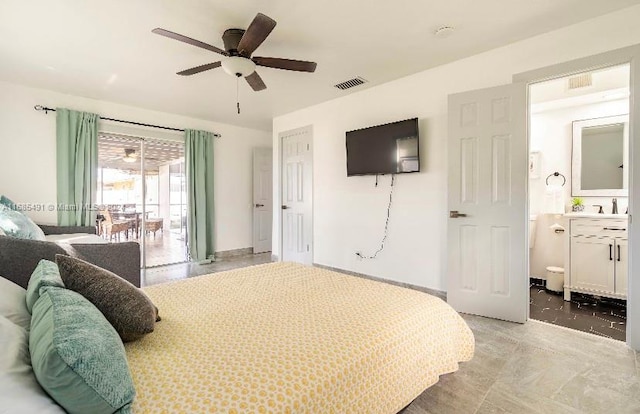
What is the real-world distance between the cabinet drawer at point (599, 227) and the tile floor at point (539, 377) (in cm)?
→ 130

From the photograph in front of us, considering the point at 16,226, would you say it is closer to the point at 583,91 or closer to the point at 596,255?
the point at 596,255

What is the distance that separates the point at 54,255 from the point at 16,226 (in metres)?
1.12

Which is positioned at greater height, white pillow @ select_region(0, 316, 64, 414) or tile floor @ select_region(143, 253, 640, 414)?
white pillow @ select_region(0, 316, 64, 414)

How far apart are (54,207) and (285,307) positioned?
4.10 metres

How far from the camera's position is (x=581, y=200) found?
12.3ft

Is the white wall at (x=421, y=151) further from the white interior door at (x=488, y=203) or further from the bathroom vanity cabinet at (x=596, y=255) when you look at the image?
the bathroom vanity cabinet at (x=596, y=255)

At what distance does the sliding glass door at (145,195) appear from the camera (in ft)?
15.4

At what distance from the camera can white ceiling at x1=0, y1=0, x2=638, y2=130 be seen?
225 centimetres

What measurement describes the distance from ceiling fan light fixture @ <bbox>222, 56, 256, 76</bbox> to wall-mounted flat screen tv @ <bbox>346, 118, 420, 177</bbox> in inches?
67.6

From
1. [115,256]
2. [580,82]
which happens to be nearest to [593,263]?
[580,82]

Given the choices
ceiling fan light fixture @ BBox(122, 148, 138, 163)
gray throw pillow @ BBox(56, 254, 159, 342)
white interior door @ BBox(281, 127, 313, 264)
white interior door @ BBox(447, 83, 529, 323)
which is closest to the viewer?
gray throw pillow @ BBox(56, 254, 159, 342)

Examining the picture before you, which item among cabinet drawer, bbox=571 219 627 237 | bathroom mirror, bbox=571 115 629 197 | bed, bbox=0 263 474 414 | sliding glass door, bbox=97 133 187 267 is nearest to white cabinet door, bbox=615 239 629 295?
cabinet drawer, bbox=571 219 627 237

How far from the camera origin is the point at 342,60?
10.3 feet

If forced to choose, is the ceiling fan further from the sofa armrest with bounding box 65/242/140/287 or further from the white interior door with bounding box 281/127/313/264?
the white interior door with bounding box 281/127/313/264
